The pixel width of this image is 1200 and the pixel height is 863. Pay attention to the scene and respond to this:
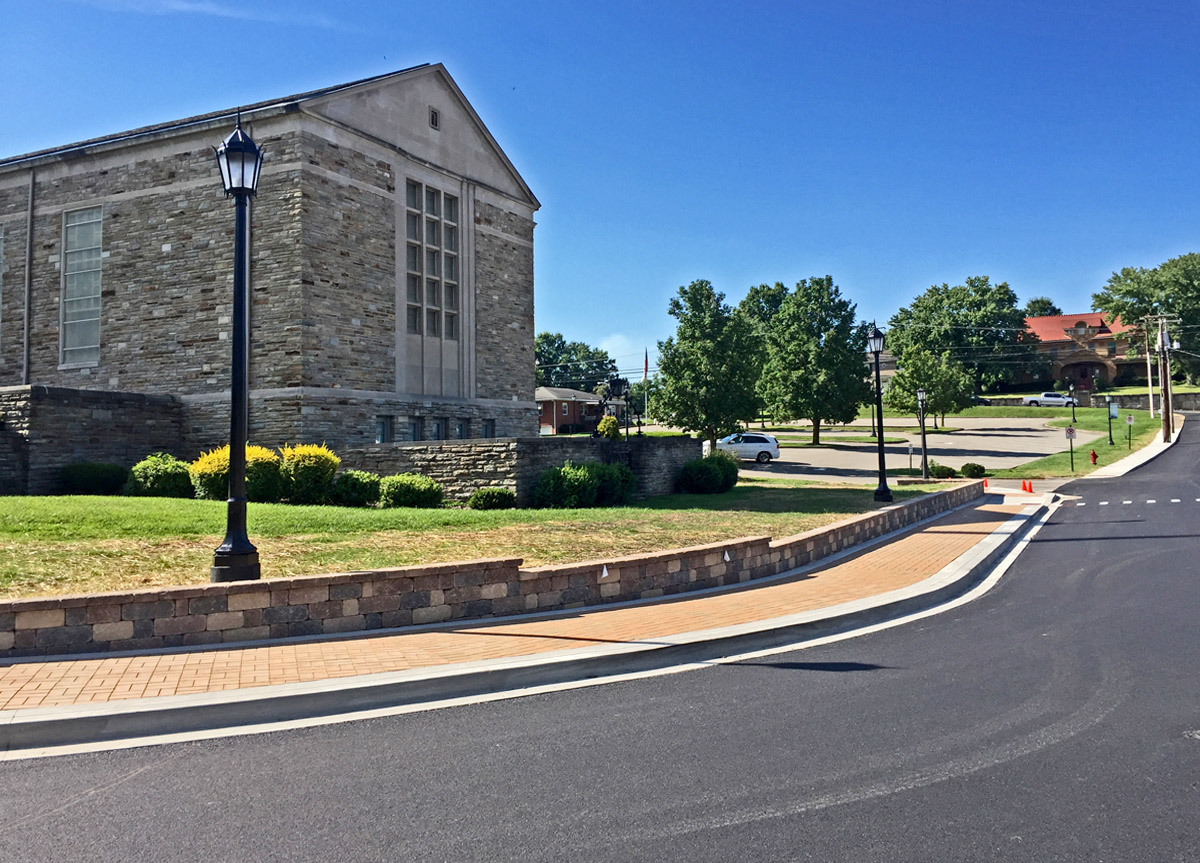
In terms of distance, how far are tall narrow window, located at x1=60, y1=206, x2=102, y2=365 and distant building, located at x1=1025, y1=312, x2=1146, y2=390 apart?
97.5 meters

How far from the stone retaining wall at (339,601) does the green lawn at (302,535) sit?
1396 millimetres

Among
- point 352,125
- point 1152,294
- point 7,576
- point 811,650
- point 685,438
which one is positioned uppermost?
point 1152,294

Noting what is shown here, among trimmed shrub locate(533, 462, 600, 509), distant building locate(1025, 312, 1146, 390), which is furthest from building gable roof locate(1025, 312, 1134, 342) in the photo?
trimmed shrub locate(533, 462, 600, 509)

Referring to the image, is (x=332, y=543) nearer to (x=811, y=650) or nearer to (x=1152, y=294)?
(x=811, y=650)

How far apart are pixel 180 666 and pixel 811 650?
18.2 ft

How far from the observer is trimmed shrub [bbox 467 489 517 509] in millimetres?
18875

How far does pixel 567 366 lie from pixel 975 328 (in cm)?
5377

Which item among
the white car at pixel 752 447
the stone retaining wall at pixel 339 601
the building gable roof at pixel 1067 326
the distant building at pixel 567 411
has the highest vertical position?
the building gable roof at pixel 1067 326

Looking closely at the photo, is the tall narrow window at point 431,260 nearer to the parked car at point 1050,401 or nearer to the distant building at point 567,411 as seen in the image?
the distant building at point 567,411

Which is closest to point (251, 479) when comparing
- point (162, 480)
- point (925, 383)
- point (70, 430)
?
point (162, 480)

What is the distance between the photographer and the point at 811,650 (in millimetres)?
8070

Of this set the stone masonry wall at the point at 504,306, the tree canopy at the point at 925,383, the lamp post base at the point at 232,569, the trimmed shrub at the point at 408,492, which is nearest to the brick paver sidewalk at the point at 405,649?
the lamp post base at the point at 232,569

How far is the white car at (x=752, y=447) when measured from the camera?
46750 millimetres

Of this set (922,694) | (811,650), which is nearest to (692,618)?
(811,650)
